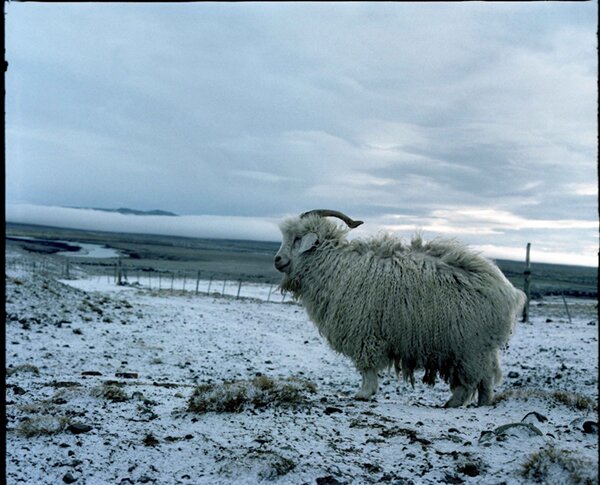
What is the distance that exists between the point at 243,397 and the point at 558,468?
3.04m

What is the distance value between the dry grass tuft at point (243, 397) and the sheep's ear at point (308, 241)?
2625 mm

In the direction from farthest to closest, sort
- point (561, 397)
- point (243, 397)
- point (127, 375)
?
1. point (127, 375)
2. point (561, 397)
3. point (243, 397)

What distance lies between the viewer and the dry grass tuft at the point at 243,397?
5.18m

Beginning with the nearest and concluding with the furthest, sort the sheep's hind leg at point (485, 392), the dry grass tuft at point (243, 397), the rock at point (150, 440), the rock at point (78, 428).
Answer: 1. the rock at point (150, 440)
2. the rock at point (78, 428)
3. the dry grass tuft at point (243, 397)
4. the sheep's hind leg at point (485, 392)

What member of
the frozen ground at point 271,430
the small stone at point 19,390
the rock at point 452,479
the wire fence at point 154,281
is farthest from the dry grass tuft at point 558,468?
the wire fence at point 154,281

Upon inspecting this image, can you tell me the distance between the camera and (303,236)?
312 inches

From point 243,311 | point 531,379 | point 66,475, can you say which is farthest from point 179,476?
point 243,311

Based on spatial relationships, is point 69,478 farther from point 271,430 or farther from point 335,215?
point 335,215

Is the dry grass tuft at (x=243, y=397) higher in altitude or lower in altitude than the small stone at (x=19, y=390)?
higher

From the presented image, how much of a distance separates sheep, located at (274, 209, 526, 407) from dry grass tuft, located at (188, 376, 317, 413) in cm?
159

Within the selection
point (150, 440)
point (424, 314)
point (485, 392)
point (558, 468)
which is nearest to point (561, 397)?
point (485, 392)

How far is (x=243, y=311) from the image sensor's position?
19625 millimetres

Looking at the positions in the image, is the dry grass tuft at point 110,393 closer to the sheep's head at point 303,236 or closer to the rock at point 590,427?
the sheep's head at point 303,236

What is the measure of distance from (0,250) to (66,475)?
2283mm
